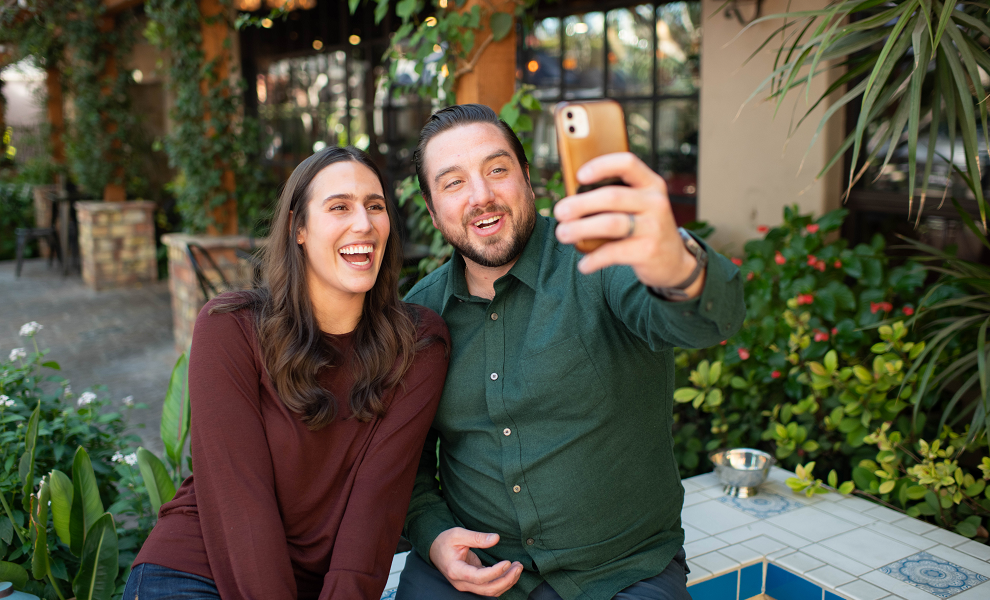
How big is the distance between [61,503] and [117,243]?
8038 millimetres

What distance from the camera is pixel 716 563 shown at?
2.25m

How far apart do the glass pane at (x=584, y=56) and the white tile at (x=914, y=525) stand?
309cm

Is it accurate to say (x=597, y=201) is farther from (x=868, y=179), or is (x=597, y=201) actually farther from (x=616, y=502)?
(x=868, y=179)

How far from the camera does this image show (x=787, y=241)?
3.29 meters

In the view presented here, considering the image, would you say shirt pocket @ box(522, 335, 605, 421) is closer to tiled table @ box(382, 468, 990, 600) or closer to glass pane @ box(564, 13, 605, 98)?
tiled table @ box(382, 468, 990, 600)

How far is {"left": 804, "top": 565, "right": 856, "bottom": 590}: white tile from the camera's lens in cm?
212

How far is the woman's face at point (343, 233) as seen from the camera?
6.13 ft

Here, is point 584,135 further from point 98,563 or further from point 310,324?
point 98,563

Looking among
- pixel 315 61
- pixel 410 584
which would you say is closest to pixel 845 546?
pixel 410 584

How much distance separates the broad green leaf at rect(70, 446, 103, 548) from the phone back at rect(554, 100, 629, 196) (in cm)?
169

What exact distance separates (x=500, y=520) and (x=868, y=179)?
2.59 meters

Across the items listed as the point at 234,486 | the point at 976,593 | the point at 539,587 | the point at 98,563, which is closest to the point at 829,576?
the point at 976,593

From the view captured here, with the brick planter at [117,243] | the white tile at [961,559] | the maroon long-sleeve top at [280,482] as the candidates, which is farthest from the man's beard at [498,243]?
the brick planter at [117,243]

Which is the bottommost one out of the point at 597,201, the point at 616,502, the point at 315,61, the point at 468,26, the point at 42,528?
the point at 42,528
